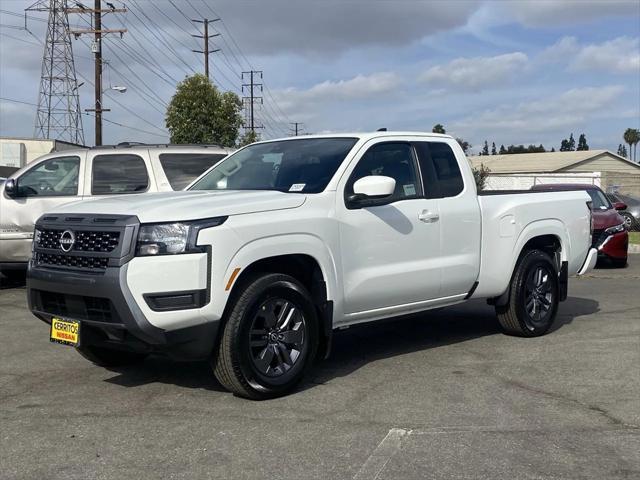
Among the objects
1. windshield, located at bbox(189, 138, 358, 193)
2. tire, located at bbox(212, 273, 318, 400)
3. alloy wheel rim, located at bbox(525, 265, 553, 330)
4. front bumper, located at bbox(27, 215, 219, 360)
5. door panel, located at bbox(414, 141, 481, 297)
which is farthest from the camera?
alloy wheel rim, located at bbox(525, 265, 553, 330)

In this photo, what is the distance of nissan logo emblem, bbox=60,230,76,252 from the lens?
17.1 feet

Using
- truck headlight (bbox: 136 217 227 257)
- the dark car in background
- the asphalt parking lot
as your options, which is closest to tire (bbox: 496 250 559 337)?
the asphalt parking lot

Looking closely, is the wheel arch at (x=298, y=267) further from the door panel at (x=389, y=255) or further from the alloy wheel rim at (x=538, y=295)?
the alloy wheel rim at (x=538, y=295)

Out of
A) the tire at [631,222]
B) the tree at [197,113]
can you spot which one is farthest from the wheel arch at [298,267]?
the tree at [197,113]

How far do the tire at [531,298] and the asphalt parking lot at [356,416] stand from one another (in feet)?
0.65

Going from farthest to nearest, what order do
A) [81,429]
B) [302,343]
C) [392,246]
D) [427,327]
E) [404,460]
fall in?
[427,327] → [392,246] → [302,343] → [81,429] → [404,460]

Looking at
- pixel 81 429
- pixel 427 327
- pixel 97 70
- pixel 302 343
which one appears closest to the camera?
pixel 81 429

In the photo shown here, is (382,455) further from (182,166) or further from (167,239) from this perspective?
(182,166)

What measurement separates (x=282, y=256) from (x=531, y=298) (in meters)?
3.30

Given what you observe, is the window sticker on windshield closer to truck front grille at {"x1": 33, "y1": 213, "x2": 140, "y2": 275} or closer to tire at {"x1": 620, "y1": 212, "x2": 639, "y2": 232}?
truck front grille at {"x1": 33, "y1": 213, "x2": 140, "y2": 275}

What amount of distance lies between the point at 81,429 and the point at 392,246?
109 inches

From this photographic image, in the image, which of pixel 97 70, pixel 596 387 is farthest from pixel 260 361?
pixel 97 70

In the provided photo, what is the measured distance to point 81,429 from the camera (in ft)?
15.6

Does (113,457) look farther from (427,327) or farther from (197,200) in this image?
(427,327)
